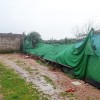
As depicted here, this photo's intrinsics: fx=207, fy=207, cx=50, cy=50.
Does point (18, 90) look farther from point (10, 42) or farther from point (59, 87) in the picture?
point (10, 42)

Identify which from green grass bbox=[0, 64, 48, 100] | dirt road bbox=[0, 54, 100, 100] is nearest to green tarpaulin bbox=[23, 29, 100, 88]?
dirt road bbox=[0, 54, 100, 100]

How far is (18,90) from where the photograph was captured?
20.9ft

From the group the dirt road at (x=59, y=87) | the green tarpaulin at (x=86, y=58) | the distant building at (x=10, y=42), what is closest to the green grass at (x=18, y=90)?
the dirt road at (x=59, y=87)

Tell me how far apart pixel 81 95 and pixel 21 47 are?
1335cm

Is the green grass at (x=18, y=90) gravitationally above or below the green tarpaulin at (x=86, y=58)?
below

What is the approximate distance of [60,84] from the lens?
24.1 ft

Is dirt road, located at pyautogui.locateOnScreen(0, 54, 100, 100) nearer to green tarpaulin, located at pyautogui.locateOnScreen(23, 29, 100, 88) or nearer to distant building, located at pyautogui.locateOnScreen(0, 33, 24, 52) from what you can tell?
green tarpaulin, located at pyautogui.locateOnScreen(23, 29, 100, 88)

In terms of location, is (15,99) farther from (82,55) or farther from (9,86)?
(82,55)

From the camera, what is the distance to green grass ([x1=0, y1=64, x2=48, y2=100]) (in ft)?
19.0

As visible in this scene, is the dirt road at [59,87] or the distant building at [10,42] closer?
the dirt road at [59,87]

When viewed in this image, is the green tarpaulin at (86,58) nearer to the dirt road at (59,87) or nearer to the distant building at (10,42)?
the dirt road at (59,87)

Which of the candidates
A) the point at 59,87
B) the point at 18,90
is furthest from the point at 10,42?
the point at 18,90

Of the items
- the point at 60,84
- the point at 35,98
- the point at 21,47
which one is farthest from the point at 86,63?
the point at 21,47

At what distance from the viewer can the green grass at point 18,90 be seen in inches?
227
